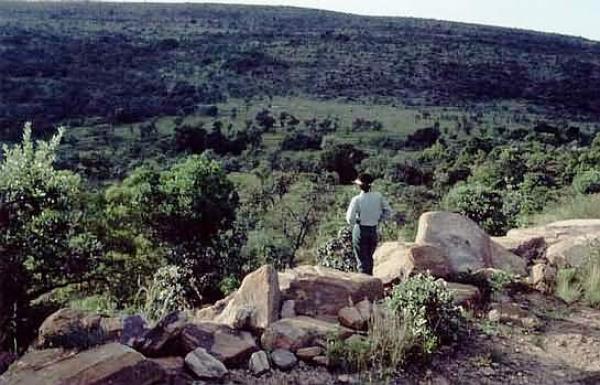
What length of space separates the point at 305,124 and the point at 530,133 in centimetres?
1415

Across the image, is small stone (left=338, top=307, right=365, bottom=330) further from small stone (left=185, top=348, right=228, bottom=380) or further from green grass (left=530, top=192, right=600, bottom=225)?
green grass (left=530, top=192, right=600, bottom=225)

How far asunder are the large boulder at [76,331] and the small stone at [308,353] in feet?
4.78

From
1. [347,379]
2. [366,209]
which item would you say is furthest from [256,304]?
[366,209]

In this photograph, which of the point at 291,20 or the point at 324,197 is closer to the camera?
the point at 324,197

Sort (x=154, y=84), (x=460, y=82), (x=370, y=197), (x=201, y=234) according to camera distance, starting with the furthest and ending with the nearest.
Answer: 1. (x=460, y=82)
2. (x=154, y=84)
3. (x=201, y=234)
4. (x=370, y=197)

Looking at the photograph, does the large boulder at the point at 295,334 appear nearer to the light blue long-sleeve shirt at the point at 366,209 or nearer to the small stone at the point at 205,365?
the small stone at the point at 205,365

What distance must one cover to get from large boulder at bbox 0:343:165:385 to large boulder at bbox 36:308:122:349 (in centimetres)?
16

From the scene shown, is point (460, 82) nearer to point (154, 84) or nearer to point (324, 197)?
point (154, 84)

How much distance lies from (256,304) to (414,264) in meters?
2.23

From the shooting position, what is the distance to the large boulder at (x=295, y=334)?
559 centimetres

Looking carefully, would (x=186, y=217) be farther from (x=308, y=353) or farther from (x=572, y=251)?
(x=308, y=353)

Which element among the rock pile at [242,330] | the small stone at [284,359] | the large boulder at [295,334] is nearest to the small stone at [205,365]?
the rock pile at [242,330]

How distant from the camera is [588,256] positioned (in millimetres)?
8078

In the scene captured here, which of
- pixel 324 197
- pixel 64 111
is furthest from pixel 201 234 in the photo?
pixel 64 111
